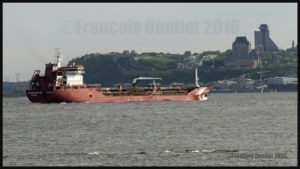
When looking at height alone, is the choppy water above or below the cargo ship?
below

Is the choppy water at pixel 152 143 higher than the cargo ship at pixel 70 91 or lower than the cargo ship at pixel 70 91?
lower

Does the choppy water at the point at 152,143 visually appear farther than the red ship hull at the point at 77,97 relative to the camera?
No

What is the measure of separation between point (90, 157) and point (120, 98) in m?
84.4

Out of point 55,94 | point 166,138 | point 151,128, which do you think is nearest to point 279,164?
point 166,138

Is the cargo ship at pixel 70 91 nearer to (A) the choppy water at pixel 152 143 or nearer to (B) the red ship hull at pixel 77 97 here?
(B) the red ship hull at pixel 77 97

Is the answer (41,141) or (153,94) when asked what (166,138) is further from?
(153,94)

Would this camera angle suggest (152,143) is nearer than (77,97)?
Yes

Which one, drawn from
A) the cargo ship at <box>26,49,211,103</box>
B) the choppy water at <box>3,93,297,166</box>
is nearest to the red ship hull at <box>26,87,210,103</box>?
the cargo ship at <box>26,49,211,103</box>

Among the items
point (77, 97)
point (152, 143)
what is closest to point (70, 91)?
point (77, 97)

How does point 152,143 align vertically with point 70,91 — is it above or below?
below

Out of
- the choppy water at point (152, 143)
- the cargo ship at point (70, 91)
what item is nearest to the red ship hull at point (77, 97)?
the cargo ship at point (70, 91)

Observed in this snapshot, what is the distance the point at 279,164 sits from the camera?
33.4 m

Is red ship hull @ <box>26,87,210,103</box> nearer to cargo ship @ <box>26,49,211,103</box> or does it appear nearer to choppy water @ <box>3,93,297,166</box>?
cargo ship @ <box>26,49,211,103</box>

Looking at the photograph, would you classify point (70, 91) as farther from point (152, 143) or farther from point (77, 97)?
point (152, 143)
